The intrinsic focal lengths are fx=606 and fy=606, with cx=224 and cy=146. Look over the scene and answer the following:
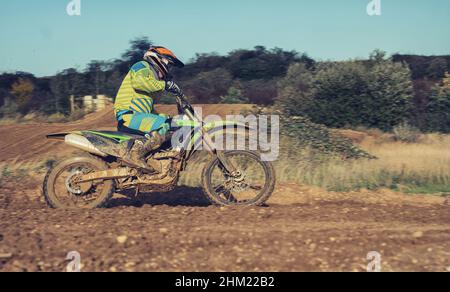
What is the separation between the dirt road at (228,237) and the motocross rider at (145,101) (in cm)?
79

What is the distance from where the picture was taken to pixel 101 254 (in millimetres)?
5527

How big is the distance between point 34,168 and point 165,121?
4395mm

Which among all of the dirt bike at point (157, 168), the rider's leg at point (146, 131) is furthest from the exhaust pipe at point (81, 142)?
the rider's leg at point (146, 131)

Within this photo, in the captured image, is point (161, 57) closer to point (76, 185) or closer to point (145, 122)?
point (145, 122)

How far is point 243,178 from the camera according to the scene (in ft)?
25.8

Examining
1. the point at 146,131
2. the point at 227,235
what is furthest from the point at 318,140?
the point at 227,235

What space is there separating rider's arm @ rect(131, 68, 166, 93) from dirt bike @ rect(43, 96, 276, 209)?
13.4 inches

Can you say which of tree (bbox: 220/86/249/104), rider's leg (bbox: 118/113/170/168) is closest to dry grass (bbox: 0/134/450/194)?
rider's leg (bbox: 118/113/170/168)

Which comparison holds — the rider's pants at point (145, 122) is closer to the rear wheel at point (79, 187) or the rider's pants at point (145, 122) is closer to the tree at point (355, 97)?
the rear wheel at point (79, 187)

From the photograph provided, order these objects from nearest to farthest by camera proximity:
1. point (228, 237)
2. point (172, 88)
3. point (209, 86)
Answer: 1. point (228, 237)
2. point (172, 88)
3. point (209, 86)

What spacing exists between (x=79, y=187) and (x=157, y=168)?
1046 millimetres

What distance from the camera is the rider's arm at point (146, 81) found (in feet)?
25.4

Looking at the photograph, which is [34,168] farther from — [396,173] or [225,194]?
[396,173]
